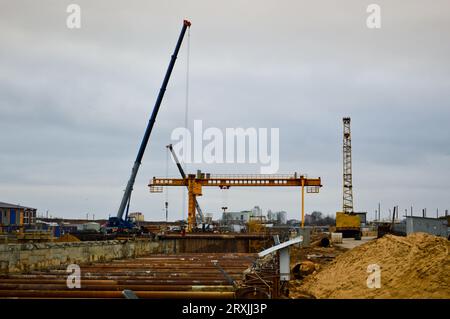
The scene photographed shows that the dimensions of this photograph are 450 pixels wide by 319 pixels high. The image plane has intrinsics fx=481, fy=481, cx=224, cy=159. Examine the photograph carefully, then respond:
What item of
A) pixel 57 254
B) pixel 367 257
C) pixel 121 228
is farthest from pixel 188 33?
pixel 367 257

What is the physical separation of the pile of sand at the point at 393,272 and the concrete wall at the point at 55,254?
1037 centimetres

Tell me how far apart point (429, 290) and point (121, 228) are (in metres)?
34.3

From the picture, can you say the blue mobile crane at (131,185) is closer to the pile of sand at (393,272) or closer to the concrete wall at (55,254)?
the concrete wall at (55,254)

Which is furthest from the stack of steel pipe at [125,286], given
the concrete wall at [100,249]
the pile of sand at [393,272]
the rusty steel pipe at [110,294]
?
the pile of sand at [393,272]

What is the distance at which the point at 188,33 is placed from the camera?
2016 inches

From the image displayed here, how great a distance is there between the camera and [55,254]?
2102cm

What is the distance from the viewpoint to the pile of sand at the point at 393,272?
12211mm

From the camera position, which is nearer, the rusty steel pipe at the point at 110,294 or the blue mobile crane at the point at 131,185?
the rusty steel pipe at the point at 110,294

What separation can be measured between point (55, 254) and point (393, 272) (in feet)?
46.9

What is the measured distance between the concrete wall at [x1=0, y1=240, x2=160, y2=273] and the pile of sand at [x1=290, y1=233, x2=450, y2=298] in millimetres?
10367

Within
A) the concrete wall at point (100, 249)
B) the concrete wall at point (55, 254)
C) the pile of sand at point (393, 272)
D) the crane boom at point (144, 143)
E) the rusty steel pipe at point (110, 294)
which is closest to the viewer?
the rusty steel pipe at point (110, 294)

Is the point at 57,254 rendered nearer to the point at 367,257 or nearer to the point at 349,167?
the point at 367,257

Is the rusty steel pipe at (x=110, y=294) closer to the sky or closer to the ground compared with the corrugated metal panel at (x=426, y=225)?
closer to the sky

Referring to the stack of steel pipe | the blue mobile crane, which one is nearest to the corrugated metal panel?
the blue mobile crane
